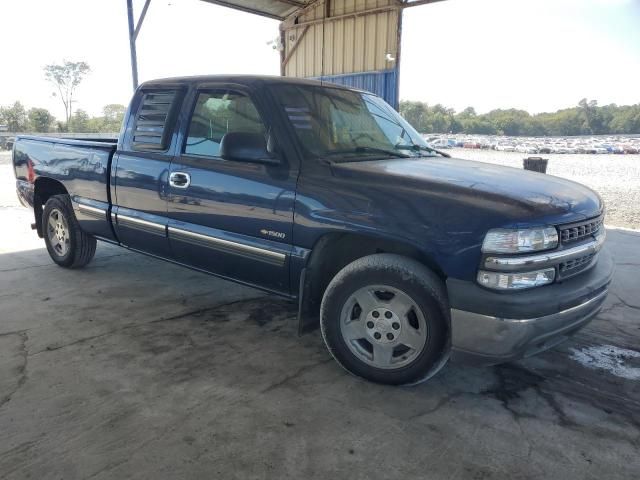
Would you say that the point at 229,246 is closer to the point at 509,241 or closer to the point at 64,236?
the point at 509,241

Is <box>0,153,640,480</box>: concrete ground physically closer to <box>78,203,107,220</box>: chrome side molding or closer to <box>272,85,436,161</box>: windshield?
<box>78,203,107,220</box>: chrome side molding

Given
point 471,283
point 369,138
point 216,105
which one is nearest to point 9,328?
point 216,105

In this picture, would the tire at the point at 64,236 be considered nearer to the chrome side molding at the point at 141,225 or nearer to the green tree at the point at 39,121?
the chrome side molding at the point at 141,225

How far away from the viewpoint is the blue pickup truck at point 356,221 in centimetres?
257

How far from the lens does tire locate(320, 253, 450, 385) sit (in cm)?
273

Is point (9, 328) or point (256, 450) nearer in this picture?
point (256, 450)

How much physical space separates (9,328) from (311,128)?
2654 millimetres

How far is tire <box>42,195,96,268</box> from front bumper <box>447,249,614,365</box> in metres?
3.93

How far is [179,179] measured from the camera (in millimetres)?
3738

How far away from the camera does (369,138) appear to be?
3.68 metres

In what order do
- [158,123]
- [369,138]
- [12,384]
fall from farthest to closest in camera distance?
[158,123] → [369,138] → [12,384]

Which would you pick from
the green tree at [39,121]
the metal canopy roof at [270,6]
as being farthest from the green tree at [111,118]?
the metal canopy roof at [270,6]

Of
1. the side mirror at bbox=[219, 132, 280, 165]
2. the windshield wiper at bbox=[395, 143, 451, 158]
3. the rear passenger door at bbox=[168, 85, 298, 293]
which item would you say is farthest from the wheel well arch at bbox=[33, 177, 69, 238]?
the windshield wiper at bbox=[395, 143, 451, 158]

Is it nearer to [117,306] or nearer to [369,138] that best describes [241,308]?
[117,306]
